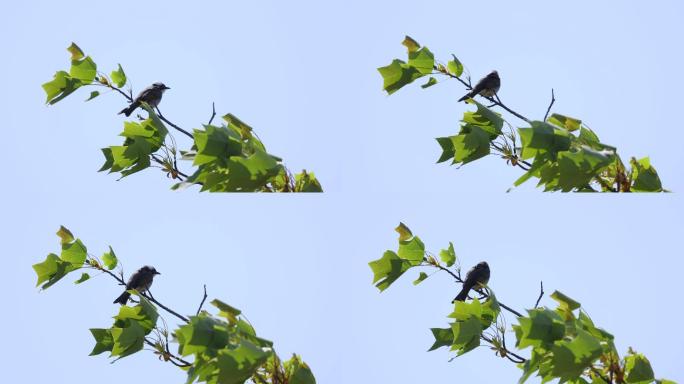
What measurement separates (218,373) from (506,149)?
1.68 meters

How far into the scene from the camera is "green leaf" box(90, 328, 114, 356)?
4195mm

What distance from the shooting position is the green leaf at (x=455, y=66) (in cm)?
466

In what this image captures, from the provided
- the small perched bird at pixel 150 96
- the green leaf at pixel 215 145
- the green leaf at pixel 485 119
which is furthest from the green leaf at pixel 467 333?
the small perched bird at pixel 150 96

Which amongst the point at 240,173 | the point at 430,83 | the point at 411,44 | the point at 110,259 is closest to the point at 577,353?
the point at 240,173

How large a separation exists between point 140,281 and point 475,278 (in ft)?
5.25

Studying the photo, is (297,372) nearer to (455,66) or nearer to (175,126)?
(175,126)

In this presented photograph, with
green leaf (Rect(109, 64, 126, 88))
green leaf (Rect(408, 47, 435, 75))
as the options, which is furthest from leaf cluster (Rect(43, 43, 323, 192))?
green leaf (Rect(408, 47, 435, 75))

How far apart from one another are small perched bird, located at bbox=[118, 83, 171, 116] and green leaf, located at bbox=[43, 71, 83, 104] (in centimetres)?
34

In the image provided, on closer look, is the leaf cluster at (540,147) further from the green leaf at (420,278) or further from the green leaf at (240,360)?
the green leaf at (240,360)

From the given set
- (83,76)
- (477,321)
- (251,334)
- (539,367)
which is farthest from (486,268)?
(83,76)

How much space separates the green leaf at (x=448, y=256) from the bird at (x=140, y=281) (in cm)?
137

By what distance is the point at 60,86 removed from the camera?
4.62 m

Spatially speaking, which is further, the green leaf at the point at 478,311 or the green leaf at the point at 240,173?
the green leaf at the point at 478,311

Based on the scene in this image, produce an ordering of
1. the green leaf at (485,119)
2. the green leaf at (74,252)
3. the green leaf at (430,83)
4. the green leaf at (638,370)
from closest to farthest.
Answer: the green leaf at (638,370) < the green leaf at (485,119) < the green leaf at (74,252) < the green leaf at (430,83)
